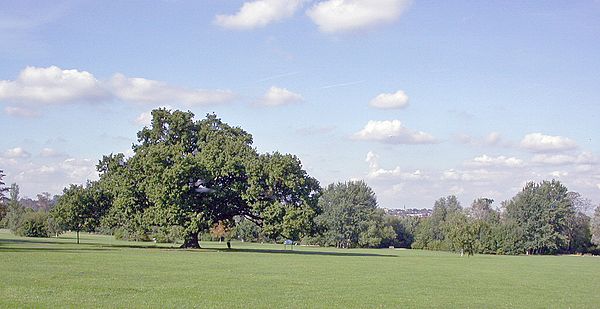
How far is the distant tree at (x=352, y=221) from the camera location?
131750mm

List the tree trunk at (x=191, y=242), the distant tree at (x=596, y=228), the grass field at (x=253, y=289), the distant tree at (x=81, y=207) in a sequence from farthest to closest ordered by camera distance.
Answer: the distant tree at (x=596, y=228) → the tree trunk at (x=191, y=242) → the distant tree at (x=81, y=207) → the grass field at (x=253, y=289)

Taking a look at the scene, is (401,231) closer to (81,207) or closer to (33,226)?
(33,226)

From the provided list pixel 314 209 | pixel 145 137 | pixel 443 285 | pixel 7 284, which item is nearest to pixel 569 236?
pixel 314 209

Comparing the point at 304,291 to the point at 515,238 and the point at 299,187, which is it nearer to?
the point at 299,187

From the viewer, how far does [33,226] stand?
381 ft

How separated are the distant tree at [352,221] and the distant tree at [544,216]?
87.6 ft

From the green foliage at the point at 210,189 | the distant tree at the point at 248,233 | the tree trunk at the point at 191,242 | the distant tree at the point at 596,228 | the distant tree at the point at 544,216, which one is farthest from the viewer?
the distant tree at the point at 248,233

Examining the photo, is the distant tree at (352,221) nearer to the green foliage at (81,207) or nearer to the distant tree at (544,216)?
the distant tree at (544,216)

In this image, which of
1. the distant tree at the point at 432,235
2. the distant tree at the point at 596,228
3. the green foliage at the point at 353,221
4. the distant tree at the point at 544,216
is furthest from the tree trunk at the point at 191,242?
the distant tree at the point at 596,228

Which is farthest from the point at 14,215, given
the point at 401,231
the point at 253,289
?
the point at 253,289

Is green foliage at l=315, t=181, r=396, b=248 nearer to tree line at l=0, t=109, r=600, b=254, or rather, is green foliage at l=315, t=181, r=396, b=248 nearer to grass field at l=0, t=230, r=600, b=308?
tree line at l=0, t=109, r=600, b=254

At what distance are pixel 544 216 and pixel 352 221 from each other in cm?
3659

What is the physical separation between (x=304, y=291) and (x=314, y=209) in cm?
3944

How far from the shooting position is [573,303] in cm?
2744
